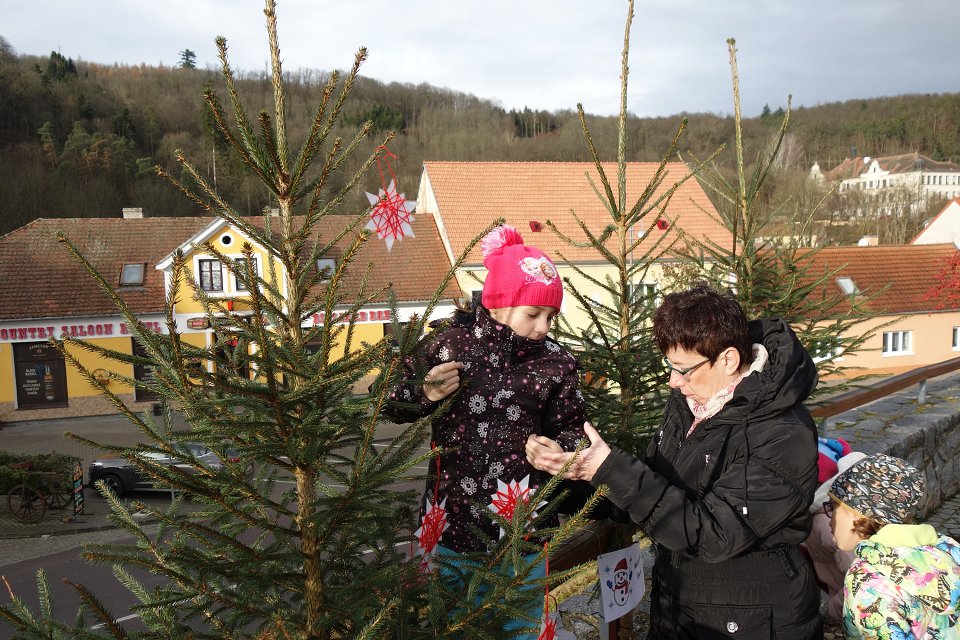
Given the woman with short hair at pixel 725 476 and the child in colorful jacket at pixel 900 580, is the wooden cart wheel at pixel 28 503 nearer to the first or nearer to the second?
the woman with short hair at pixel 725 476

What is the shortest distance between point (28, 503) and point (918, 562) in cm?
1686

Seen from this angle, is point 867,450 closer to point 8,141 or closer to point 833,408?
→ point 833,408

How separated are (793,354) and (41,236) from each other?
29693 mm

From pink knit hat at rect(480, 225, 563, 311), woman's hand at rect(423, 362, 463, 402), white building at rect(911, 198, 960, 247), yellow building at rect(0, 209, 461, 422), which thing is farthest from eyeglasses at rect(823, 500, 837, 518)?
white building at rect(911, 198, 960, 247)

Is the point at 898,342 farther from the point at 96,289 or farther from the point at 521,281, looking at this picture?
the point at 96,289

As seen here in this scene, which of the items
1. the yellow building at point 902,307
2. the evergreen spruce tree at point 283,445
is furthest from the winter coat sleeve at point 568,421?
the yellow building at point 902,307

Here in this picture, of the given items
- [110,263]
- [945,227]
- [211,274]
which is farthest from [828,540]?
[945,227]

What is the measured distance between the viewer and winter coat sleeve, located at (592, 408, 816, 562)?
2.10 m

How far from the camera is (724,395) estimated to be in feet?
7.67

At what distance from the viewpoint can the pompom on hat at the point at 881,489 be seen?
268 cm

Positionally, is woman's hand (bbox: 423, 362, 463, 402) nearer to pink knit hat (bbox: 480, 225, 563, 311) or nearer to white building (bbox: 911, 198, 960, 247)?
pink knit hat (bbox: 480, 225, 563, 311)

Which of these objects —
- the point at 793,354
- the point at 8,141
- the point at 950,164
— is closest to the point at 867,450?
the point at 793,354

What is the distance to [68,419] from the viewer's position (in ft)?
78.3

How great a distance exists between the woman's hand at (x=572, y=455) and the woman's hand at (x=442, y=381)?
341mm
